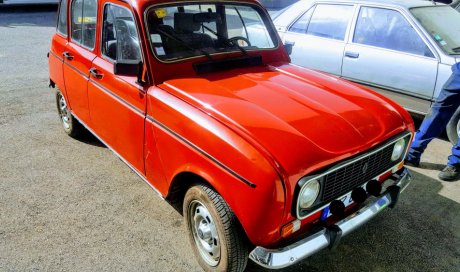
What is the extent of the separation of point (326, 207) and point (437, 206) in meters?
1.86

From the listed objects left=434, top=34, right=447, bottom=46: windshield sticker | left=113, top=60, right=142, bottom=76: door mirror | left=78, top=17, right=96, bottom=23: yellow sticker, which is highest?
left=434, top=34, right=447, bottom=46: windshield sticker

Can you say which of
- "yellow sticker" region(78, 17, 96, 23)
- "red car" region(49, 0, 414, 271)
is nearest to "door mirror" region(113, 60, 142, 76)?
"red car" region(49, 0, 414, 271)

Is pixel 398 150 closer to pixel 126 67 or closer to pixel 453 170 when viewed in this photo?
pixel 453 170

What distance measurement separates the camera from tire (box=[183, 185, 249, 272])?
2445mm

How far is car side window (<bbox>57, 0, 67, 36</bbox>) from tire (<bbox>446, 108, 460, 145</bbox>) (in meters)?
4.55

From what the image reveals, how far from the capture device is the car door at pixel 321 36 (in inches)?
218

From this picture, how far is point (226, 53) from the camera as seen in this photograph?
3396 mm

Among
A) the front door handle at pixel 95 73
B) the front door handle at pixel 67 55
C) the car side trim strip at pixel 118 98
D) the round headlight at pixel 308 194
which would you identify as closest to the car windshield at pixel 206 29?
the car side trim strip at pixel 118 98

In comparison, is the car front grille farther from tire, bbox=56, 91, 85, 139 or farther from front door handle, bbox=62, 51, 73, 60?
tire, bbox=56, 91, 85, 139

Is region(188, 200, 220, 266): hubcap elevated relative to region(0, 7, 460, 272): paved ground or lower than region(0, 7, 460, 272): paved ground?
elevated

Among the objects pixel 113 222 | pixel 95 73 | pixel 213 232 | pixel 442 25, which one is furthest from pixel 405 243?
pixel 442 25

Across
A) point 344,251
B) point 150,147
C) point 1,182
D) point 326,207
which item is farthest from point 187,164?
point 1,182

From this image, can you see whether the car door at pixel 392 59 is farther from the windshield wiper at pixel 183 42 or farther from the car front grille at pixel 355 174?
the windshield wiper at pixel 183 42

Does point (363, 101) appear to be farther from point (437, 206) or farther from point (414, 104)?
point (414, 104)
